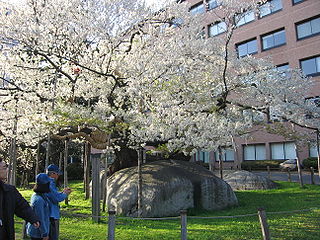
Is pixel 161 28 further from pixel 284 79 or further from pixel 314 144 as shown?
pixel 314 144

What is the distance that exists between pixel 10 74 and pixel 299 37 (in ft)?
81.3

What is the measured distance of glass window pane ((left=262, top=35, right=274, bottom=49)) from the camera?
29.2m

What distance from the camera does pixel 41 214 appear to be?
4477mm

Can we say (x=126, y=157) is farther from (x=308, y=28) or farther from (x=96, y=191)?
(x=308, y=28)

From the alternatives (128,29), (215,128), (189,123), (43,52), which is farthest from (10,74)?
(215,128)

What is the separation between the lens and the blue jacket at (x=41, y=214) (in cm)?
446

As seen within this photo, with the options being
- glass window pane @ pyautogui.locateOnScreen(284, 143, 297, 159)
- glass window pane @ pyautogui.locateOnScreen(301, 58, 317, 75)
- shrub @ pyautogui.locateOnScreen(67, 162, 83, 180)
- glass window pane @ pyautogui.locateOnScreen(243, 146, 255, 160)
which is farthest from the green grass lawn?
glass window pane @ pyautogui.locateOnScreen(243, 146, 255, 160)

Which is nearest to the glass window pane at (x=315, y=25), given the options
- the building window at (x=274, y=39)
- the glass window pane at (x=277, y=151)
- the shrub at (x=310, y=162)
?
the building window at (x=274, y=39)

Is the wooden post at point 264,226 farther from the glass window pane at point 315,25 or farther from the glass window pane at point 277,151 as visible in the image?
the glass window pane at point 315,25

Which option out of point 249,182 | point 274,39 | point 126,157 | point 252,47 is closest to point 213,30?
point 252,47

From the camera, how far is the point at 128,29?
1105 centimetres

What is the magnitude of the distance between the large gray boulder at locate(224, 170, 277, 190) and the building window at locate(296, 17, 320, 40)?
1663 cm

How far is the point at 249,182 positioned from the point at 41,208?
13.6 meters

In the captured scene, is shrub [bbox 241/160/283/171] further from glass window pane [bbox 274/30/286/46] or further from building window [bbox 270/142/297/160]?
glass window pane [bbox 274/30/286/46]
